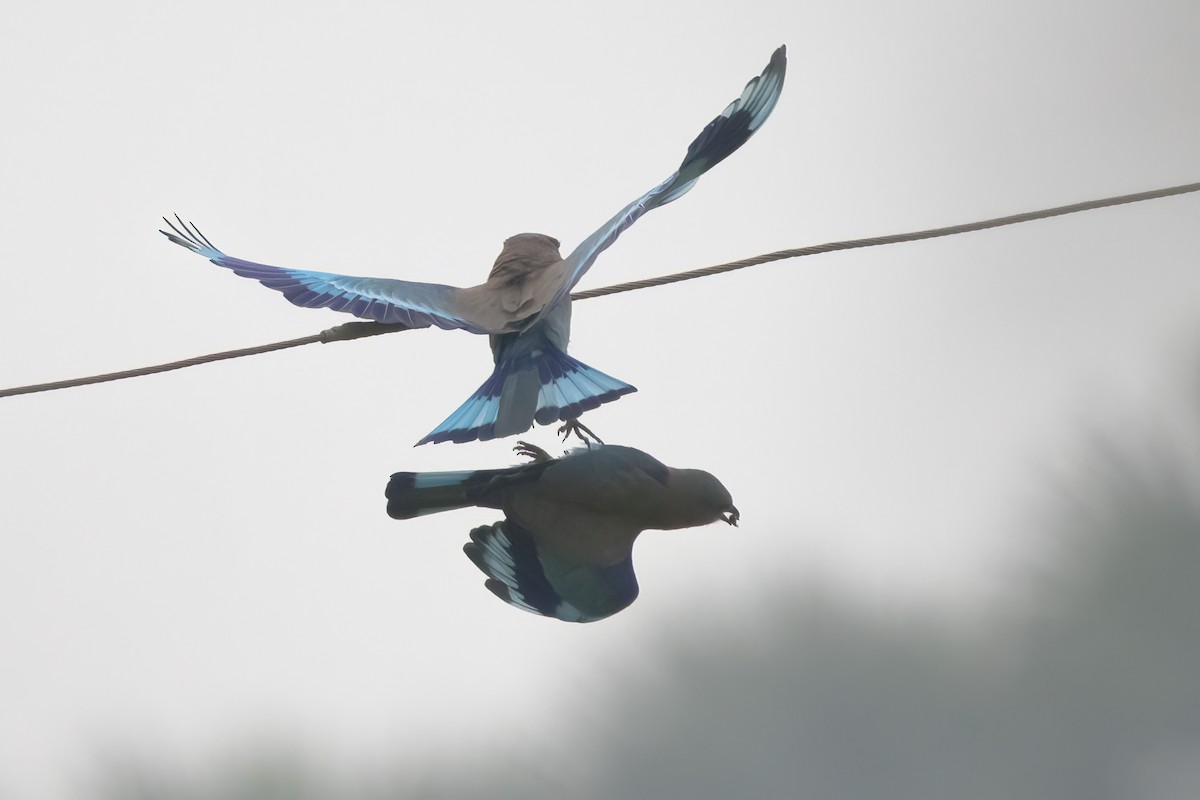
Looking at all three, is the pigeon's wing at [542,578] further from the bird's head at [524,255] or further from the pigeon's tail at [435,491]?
the bird's head at [524,255]

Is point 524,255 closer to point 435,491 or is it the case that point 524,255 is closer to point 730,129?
point 730,129

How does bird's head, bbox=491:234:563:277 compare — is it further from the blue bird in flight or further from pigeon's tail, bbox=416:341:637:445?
pigeon's tail, bbox=416:341:637:445

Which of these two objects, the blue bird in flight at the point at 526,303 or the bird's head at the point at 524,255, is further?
the bird's head at the point at 524,255

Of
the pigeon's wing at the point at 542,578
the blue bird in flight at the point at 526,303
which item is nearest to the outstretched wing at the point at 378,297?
the blue bird in flight at the point at 526,303

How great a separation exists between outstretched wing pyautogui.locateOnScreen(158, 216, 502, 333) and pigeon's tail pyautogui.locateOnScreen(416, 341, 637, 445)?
0.82ft

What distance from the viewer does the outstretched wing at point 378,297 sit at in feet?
10.9

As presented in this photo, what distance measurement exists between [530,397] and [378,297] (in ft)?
2.25

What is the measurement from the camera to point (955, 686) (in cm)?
2014

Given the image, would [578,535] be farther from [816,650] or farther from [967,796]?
[816,650]

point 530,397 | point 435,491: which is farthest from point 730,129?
point 435,491

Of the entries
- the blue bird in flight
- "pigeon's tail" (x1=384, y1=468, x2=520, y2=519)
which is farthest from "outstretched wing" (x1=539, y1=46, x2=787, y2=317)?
"pigeon's tail" (x1=384, y1=468, x2=520, y2=519)

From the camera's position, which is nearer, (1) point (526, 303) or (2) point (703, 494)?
(2) point (703, 494)

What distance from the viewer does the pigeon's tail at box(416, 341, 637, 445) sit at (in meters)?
2.86

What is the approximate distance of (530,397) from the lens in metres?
2.96
